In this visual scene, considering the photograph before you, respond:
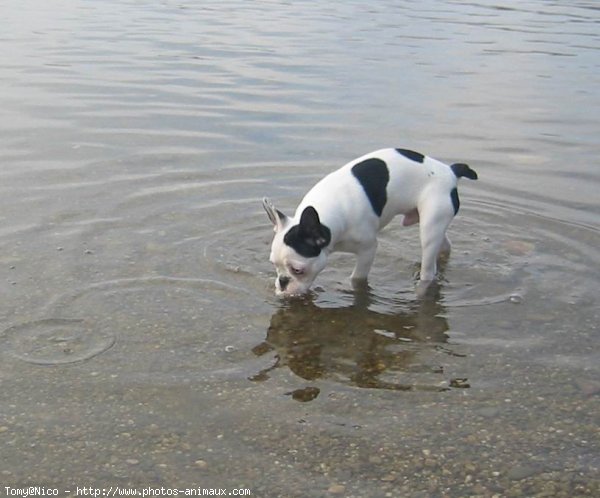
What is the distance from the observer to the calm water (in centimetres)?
487

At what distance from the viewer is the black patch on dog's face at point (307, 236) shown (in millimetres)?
6613

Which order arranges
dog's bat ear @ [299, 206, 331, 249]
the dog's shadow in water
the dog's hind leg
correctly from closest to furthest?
the dog's shadow in water → dog's bat ear @ [299, 206, 331, 249] → the dog's hind leg

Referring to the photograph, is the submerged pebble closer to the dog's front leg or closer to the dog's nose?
the dog's front leg

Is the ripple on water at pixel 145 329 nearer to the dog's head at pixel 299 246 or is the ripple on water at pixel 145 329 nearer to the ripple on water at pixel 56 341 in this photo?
the ripple on water at pixel 56 341

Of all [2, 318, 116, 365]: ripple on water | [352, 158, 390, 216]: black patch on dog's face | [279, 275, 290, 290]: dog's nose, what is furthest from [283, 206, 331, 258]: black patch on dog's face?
[2, 318, 116, 365]: ripple on water

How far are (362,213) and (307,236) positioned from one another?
0.64 m

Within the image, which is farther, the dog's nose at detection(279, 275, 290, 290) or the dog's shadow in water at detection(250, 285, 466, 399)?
the dog's nose at detection(279, 275, 290, 290)

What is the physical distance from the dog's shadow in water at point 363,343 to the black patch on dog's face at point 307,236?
539 mm

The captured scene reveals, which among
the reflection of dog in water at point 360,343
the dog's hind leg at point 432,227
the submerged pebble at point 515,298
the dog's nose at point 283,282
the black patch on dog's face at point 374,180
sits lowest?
the reflection of dog in water at point 360,343

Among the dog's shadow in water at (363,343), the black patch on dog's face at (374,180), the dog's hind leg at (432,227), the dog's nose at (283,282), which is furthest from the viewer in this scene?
the dog's hind leg at (432,227)

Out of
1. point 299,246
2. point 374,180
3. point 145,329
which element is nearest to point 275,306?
point 299,246

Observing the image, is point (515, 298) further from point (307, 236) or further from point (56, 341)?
point (56, 341)

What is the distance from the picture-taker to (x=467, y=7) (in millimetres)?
34344

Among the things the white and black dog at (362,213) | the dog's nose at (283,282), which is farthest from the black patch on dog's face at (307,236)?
the dog's nose at (283,282)
